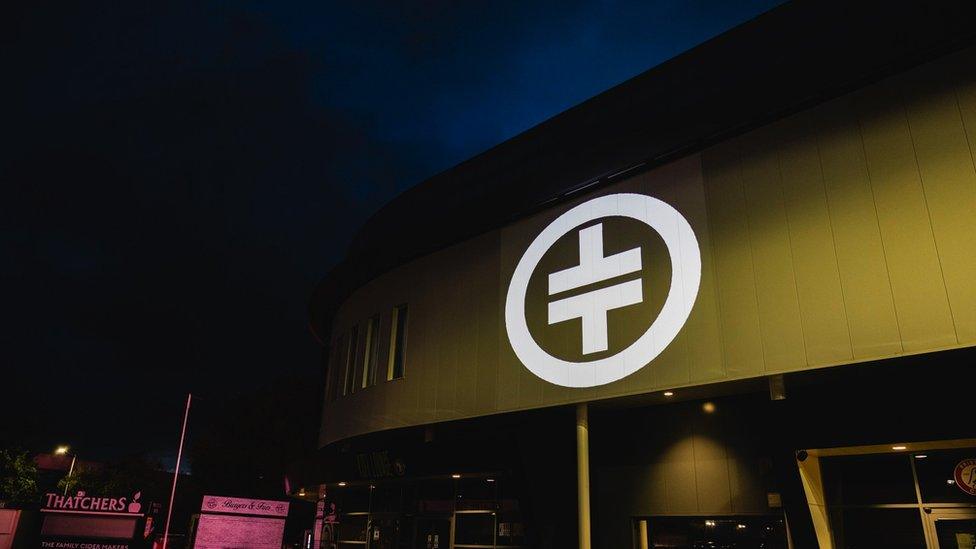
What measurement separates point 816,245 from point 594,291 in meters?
3.60

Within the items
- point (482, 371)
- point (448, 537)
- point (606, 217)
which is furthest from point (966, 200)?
point (448, 537)

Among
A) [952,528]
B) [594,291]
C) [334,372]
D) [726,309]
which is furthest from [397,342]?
[952,528]

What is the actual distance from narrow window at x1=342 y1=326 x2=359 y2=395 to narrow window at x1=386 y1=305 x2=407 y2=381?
1.95 meters

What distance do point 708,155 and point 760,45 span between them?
2724 mm

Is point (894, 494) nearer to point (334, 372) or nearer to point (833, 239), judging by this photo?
point (833, 239)

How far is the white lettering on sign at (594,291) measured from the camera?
1053 centimetres

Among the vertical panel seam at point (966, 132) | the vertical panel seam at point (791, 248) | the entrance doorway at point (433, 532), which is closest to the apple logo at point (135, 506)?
the entrance doorway at point (433, 532)

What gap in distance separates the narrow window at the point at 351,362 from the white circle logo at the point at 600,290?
6332 mm

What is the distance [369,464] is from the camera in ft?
55.7

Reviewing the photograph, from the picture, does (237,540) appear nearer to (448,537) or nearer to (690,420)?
(448,537)

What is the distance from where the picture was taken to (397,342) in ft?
49.9

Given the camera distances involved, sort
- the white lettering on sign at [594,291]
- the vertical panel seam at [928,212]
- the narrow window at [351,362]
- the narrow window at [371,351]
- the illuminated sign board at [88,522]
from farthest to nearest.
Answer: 1. the illuminated sign board at [88,522]
2. the narrow window at [351,362]
3. the narrow window at [371,351]
4. the white lettering on sign at [594,291]
5. the vertical panel seam at [928,212]

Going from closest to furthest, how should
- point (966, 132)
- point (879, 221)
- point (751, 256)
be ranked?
1. point (966, 132)
2. point (879, 221)
3. point (751, 256)

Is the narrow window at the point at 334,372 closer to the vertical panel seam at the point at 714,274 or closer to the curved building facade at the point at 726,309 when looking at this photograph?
the curved building facade at the point at 726,309
